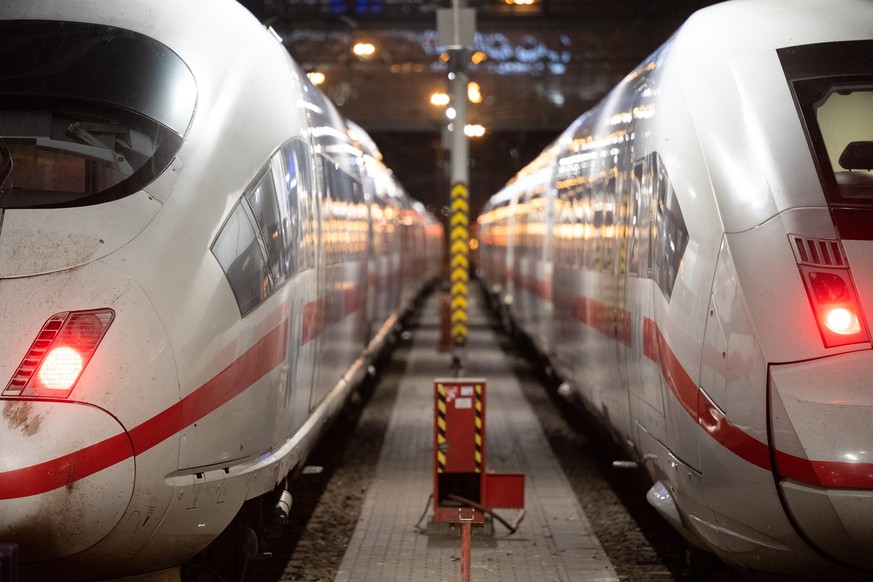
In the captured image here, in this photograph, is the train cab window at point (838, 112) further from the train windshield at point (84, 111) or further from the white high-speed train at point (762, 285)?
the train windshield at point (84, 111)

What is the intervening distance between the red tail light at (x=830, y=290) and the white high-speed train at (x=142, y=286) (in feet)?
8.13

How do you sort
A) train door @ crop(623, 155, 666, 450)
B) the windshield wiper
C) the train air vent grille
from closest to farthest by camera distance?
the train air vent grille
the windshield wiper
train door @ crop(623, 155, 666, 450)

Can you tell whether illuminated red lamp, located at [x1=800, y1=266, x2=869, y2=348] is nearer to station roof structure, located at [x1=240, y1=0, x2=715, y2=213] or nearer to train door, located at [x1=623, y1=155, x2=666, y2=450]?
train door, located at [x1=623, y1=155, x2=666, y2=450]

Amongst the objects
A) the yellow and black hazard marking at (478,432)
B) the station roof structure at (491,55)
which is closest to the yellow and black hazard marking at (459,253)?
the station roof structure at (491,55)

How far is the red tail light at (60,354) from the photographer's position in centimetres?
495

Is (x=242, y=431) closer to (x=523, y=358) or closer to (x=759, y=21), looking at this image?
(x=759, y=21)

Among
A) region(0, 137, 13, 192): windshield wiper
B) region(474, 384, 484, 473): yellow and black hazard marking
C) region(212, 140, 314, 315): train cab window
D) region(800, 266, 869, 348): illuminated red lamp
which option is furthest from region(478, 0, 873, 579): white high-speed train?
region(0, 137, 13, 192): windshield wiper

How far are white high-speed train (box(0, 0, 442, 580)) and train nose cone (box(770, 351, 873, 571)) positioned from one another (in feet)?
7.81

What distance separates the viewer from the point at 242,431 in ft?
18.9

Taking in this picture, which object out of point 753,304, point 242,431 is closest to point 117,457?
point 242,431

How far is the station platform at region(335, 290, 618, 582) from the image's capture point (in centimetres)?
792

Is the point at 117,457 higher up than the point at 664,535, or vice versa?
the point at 117,457

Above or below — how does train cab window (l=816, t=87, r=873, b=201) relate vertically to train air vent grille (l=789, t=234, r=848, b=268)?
above

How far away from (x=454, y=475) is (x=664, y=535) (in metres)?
1.55
